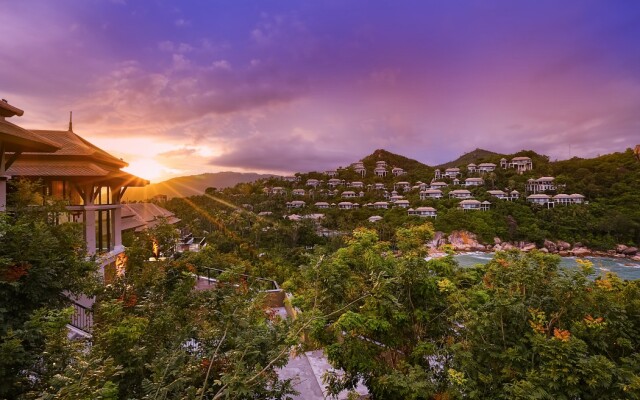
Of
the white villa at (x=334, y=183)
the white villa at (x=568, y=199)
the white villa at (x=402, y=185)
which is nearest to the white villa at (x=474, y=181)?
the white villa at (x=402, y=185)

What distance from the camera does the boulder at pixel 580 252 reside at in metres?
42.2

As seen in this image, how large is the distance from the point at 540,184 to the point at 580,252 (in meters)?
22.3

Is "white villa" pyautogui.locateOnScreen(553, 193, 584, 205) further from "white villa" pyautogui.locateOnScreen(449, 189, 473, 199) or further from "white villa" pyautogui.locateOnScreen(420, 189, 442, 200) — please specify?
"white villa" pyautogui.locateOnScreen(420, 189, 442, 200)

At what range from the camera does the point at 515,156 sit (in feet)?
262

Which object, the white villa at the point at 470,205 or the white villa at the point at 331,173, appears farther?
the white villa at the point at 331,173

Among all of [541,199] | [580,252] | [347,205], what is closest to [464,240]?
[580,252]

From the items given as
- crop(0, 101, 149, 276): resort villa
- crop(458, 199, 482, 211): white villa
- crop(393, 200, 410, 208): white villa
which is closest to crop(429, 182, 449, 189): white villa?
crop(393, 200, 410, 208): white villa

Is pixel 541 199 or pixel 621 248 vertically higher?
pixel 541 199

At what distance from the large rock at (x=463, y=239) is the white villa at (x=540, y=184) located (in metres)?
24.2

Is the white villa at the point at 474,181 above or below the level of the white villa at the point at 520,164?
below

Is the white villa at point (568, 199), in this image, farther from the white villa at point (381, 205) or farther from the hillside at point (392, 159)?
the hillside at point (392, 159)

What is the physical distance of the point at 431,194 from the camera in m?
62.5

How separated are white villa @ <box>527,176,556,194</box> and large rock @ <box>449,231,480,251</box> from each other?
79.5 ft

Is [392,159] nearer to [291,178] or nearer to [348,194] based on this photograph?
[291,178]
